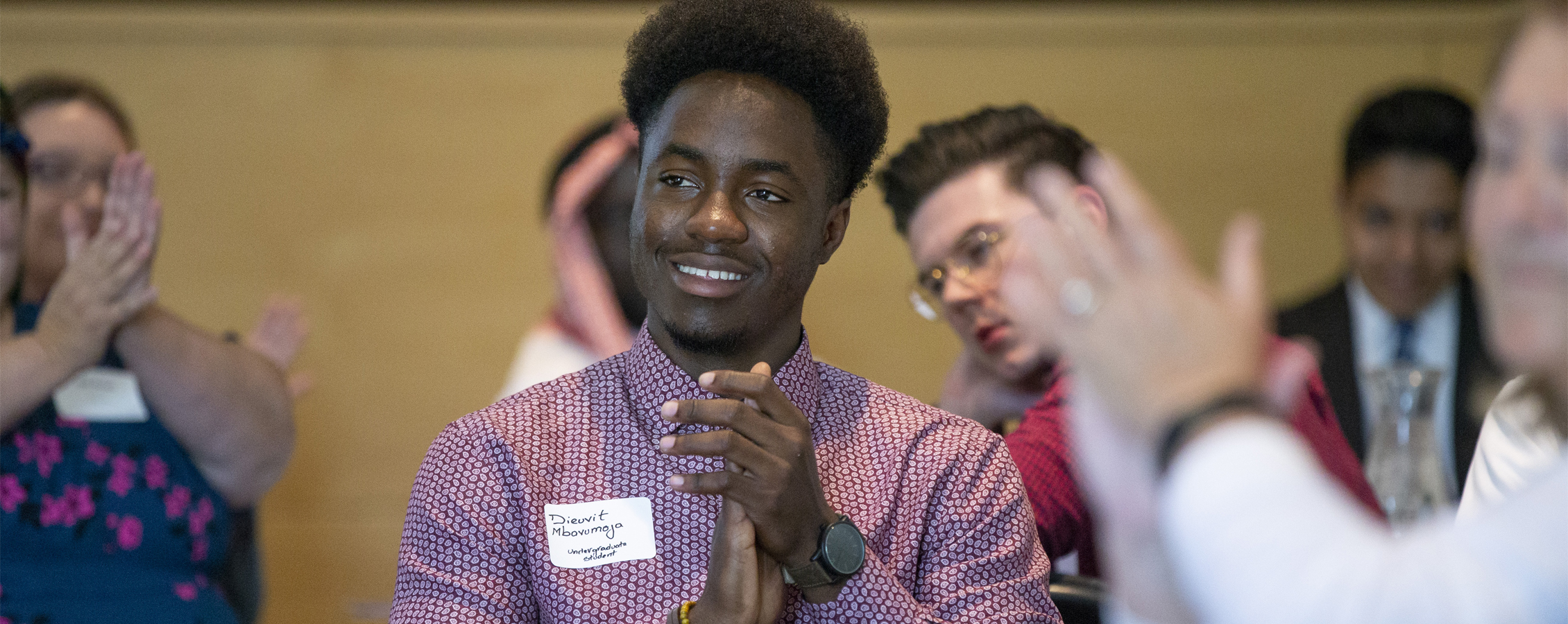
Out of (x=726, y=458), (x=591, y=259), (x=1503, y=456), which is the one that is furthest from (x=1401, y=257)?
(x=726, y=458)

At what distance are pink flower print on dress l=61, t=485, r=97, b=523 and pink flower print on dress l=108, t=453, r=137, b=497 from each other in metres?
0.04

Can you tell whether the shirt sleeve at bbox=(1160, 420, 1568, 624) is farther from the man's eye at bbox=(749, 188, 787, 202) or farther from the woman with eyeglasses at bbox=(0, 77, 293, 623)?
the woman with eyeglasses at bbox=(0, 77, 293, 623)

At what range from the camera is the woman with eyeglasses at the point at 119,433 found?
245 cm

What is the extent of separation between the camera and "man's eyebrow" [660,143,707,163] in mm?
1728

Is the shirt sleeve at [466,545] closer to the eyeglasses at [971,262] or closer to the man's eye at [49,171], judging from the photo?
the eyeglasses at [971,262]

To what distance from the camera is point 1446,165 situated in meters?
3.56

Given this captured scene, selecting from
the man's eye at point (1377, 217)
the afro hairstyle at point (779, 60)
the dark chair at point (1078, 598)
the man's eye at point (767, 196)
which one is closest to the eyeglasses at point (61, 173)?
the afro hairstyle at point (779, 60)

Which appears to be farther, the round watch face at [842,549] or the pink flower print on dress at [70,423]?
the pink flower print on dress at [70,423]

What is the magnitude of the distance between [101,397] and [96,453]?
4.4 inches

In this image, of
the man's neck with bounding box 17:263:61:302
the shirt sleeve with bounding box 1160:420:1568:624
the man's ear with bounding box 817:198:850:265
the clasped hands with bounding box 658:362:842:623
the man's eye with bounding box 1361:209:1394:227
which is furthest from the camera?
the man's eye with bounding box 1361:209:1394:227

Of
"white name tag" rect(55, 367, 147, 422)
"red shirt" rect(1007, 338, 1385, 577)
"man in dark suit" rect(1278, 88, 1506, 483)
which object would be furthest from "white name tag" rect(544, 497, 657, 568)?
"man in dark suit" rect(1278, 88, 1506, 483)

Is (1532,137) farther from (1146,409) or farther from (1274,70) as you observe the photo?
(1274,70)

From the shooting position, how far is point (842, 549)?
1591 millimetres

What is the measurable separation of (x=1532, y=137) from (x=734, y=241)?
94cm
